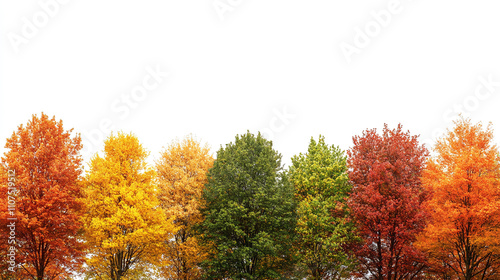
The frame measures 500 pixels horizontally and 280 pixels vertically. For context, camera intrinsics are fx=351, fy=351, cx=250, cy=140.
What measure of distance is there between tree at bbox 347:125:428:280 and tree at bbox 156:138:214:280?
14.9 m

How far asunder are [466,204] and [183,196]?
25000 millimetres

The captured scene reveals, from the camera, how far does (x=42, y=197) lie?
2736cm

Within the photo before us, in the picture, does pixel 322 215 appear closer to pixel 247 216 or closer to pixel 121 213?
pixel 247 216

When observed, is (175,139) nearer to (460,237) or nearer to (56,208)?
(56,208)

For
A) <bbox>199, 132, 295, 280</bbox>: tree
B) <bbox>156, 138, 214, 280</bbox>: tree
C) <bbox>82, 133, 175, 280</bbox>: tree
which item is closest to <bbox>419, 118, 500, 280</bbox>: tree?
<bbox>199, 132, 295, 280</bbox>: tree

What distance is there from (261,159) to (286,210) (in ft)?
17.3

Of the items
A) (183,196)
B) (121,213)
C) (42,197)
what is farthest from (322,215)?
(42,197)

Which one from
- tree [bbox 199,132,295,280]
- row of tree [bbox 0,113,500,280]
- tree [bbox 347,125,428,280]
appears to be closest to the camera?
row of tree [bbox 0,113,500,280]

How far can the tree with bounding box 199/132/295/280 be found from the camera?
30547 mm

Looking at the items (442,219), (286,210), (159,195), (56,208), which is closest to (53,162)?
(56,208)

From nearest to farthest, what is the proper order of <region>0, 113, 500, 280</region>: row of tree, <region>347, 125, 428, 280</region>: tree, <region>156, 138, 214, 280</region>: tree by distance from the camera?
<region>0, 113, 500, 280</region>: row of tree < <region>347, 125, 428, 280</region>: tree < <region>156, 138, 214, 280</region>: tree

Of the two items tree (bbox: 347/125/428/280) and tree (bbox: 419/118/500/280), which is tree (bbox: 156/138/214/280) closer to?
tree (bbox: 347/125/428/280)

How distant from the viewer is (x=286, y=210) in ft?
107

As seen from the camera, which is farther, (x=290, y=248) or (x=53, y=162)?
(x=290, y=248)
